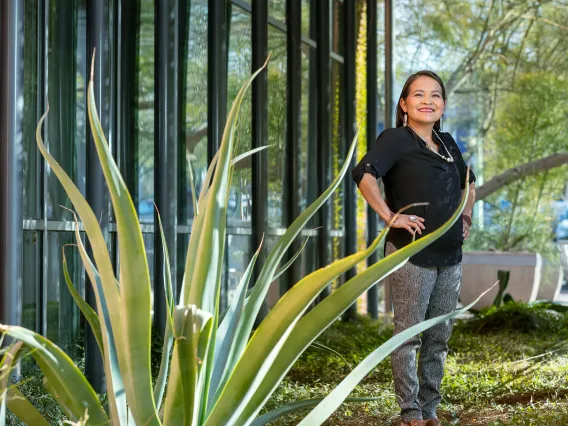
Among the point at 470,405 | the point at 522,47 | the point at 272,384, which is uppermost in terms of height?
the point at 522,47

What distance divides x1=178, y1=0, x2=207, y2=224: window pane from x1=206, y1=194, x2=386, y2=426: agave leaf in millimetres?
4056

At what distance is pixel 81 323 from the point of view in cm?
441

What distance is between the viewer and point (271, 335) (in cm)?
139

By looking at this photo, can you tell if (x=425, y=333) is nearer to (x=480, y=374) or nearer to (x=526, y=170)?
(x=480, y=374)

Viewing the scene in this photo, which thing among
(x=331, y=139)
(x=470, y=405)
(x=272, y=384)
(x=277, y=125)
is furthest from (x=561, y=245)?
(x=272, y=384)

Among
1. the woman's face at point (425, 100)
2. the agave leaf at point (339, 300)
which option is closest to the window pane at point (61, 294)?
the woman's face at point (425, 100)

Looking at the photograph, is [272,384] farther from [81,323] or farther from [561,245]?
[561,245]

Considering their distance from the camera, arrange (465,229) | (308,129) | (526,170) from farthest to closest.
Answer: (526,170), (308,129), (465,229)

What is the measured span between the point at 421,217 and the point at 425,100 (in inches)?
15.1

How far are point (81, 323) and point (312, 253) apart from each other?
3202mm

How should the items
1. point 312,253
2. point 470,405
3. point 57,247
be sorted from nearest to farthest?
point 470,405
point 57,247
point 312,253

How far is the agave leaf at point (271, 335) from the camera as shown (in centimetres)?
137

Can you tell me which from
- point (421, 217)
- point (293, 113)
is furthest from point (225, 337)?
point (293, 113)

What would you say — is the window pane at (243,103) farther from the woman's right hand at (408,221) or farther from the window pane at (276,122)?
the woman's right hand at (408,221)
